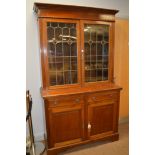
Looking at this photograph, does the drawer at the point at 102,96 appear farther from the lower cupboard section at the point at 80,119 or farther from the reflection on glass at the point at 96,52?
the reflection on glass at the point at 96,52

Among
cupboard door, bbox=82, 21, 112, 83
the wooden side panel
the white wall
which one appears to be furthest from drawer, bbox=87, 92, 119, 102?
the white wall

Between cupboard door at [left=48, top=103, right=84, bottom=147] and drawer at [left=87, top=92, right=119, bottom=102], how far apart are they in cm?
19

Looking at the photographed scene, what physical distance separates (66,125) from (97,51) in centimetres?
123

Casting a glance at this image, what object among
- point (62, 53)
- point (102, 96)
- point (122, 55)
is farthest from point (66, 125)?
point (122, 55)

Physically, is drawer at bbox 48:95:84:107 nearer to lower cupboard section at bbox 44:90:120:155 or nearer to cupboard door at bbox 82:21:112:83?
lower cupboard section at bbox 44:90:120:155

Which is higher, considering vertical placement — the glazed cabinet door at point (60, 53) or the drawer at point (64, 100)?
the glazed cabinet door at point (60, 53)

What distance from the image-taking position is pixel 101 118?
8.16 feet

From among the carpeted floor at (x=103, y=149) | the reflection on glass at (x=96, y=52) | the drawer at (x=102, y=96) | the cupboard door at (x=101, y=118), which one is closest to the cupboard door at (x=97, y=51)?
the reflection on glass at (x=96, y=52)

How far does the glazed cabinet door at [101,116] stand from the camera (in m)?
2.41

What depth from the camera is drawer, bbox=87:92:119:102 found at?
7.77ft

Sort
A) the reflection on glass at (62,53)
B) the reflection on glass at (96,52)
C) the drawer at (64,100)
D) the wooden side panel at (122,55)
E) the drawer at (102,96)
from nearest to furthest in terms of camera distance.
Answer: the drawer at (64,100) → the reflection on glass at (62,53) → the drawer at (102,96) → the reflection on glass at (96,52) → the wooden side panel at (122,55)
